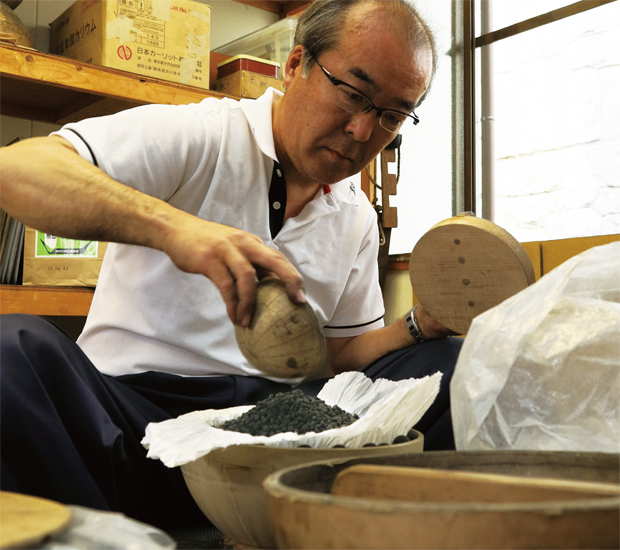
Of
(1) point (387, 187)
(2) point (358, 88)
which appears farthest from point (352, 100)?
(1) point (387, 187)

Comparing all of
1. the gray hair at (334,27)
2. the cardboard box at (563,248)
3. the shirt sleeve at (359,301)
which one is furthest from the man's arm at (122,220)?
the cardboard box at (563,248)

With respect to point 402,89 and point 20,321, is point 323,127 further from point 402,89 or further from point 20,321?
point 20,321

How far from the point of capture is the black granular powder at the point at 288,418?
35.3 inches

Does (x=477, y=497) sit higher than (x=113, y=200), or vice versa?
(x=113, y=200)

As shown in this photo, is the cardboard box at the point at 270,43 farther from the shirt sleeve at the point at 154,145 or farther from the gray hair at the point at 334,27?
the shirt sleeve at the point at 154,145

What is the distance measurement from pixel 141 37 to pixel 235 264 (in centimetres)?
176

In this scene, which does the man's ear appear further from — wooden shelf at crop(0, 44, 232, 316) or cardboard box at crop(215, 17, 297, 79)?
cardboard box at crop(215, 17, 297, 79)

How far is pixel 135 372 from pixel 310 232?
54 cm

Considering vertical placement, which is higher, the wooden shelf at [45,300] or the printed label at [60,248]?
the printed label at [60,248]

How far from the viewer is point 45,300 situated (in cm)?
213

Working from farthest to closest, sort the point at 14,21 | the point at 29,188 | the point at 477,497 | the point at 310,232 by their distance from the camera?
the point at 14,21 < the point at 310,232 < the point at 29,188 < the point at 477,497

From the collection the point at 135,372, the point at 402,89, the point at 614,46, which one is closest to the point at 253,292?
the point at 135,372

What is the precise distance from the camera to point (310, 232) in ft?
5.26

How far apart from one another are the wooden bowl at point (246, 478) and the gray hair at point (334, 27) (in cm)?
94
